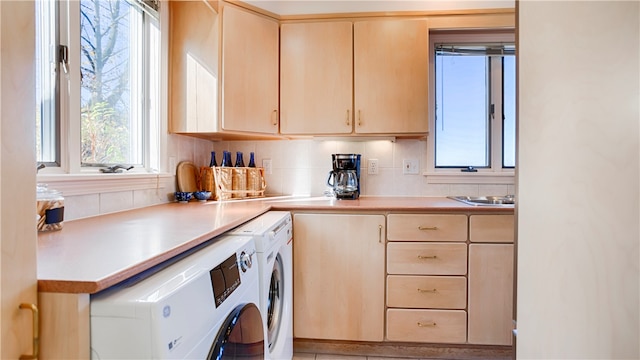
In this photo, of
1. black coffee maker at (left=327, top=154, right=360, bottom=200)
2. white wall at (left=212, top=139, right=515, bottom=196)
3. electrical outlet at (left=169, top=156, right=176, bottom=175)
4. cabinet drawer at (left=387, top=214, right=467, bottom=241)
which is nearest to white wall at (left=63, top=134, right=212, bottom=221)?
electrical outlet at (left=169, top=156, right=176, bottom=175)

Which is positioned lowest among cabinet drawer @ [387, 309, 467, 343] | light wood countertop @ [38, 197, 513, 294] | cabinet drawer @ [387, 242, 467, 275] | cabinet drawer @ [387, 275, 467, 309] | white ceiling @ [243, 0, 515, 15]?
cabinet drawer @ [387, 309, 467, 343]

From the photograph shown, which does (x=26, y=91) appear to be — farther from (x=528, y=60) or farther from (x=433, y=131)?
(x=433, y=131)

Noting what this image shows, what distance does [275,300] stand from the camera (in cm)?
158

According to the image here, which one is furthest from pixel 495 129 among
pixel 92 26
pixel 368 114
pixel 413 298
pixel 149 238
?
pixel 92 26

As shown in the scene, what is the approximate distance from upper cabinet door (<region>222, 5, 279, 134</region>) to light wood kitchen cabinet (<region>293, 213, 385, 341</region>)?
709mm

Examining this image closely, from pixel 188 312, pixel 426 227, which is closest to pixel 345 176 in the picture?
pixel 426 227

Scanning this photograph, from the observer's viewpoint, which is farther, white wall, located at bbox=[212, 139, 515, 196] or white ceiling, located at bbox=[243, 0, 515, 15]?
white wall, located at bbox=[212, 139, 515, 196]

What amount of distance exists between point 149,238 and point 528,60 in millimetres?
1051

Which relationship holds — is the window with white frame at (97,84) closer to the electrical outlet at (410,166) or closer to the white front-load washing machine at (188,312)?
the white front-load washing machine at (188,312)

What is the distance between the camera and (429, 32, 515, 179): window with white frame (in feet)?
7.77

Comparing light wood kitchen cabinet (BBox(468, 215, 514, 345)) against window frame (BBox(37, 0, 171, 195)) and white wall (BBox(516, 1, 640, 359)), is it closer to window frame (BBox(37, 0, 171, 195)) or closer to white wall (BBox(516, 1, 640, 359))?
white wall (BBox(516, 1, 640, 359))

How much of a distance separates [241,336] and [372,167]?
66.1 inches

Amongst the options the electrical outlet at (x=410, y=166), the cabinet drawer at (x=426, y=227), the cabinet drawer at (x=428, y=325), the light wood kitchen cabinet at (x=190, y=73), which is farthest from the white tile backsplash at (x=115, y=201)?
the electrical outlet at (x=410, y=166)

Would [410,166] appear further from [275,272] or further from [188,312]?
[188,312]
